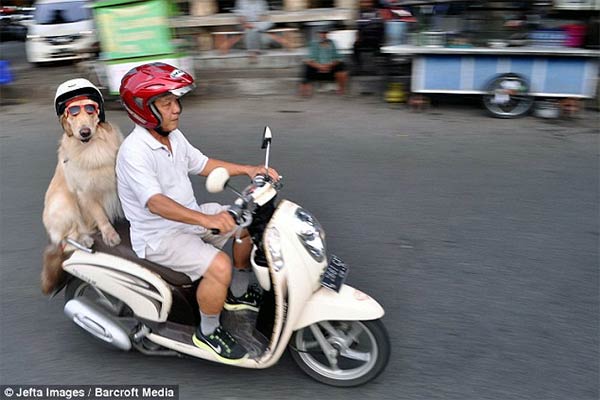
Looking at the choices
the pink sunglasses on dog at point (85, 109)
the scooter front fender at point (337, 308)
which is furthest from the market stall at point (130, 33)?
the scooter front fender at point (337, 308)

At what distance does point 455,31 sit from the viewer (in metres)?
7.75

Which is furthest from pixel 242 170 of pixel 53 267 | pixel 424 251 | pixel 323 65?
pixel 323 65

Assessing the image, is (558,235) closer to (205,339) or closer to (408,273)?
(408,273)

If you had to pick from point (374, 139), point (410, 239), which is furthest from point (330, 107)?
point (410, 239)

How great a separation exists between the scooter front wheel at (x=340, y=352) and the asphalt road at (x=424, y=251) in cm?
8

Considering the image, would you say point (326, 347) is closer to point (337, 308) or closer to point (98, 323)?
point (337, 308)

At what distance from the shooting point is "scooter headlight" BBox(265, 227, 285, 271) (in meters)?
2.56

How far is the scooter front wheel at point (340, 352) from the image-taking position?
271 cm

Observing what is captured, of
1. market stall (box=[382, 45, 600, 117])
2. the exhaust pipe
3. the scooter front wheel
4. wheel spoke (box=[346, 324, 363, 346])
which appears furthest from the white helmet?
market stall (box=[382, 45, 600, 117])

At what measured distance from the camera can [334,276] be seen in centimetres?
267

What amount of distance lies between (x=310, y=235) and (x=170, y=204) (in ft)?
2.20

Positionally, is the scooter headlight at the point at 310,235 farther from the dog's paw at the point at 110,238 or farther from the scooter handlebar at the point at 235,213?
the dog's paw at the point at 110,238

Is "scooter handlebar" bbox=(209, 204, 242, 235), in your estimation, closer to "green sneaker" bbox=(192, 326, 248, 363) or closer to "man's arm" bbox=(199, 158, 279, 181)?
"man's arm" bbox=(199, 158, 279, 181)

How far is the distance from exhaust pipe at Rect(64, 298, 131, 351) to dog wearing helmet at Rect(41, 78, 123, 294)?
0.22 m
